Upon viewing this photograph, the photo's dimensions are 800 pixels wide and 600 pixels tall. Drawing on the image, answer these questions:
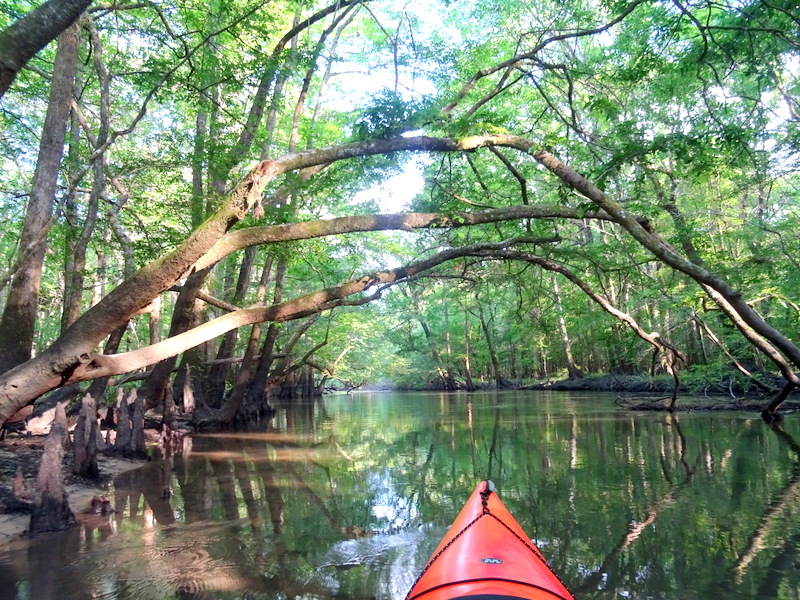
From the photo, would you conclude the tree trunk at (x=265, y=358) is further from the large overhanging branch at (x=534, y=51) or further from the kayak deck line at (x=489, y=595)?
the kayak deck line at (x=489, y=595)

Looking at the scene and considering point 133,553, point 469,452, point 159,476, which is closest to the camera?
point 133,553

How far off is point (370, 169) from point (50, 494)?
6687mm

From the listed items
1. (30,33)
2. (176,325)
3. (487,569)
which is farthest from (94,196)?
(487,569)

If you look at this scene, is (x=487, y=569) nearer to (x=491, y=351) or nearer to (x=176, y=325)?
(x=176, y=325)

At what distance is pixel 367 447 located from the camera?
11.3m

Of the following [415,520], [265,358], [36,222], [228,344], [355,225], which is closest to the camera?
[415,520]

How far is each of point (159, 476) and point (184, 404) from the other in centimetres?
613

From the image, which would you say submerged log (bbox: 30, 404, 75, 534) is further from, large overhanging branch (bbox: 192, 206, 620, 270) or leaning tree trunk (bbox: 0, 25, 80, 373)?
leaning tree trunk (bbox: 0, 25, 80, 373)

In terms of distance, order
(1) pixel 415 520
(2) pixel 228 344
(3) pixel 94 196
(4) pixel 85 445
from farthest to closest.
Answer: (2) pixel 228 344, (3) pixel 94 196, (4) pixel 85 445, (1) pixel 415 520

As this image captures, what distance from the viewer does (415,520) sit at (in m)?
5.69

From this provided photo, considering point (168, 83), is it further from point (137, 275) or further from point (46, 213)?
point (137, 275)

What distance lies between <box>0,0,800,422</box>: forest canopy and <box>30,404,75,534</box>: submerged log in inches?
34.3

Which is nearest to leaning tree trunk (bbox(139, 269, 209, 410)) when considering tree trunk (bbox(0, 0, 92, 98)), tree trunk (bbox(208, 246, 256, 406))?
tree trunk (bbox(208, 246, 256, 406))

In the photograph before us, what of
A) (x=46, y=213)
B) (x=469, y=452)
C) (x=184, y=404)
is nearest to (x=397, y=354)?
(x=184, y=404)
